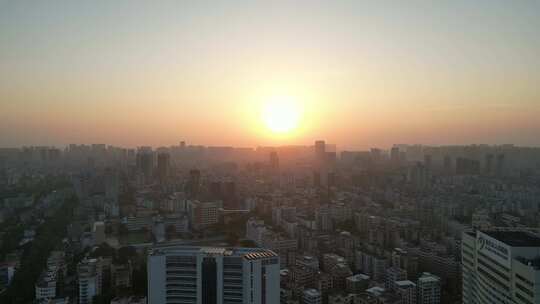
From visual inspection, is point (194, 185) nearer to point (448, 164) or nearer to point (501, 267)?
point (448, 164)

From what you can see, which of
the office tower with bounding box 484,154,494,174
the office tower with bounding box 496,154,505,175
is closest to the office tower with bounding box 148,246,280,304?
the office tower with bounding box 496,154,505,175

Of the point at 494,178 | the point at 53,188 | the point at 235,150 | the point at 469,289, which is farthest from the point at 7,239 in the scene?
the point at 235,150

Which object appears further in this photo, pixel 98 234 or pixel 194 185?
pixel 194 185

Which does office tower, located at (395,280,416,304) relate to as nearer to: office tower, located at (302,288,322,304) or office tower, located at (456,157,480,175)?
office tower, located at (302,288,322,304)

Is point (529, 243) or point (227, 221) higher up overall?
point (529, 243)

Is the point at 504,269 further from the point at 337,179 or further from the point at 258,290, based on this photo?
the point at 337,179

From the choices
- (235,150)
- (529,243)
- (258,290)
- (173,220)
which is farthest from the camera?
(235,150)

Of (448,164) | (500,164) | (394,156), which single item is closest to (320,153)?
(394,156)

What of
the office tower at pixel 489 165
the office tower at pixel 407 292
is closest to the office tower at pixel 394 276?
the office tower at pixel 407 292
